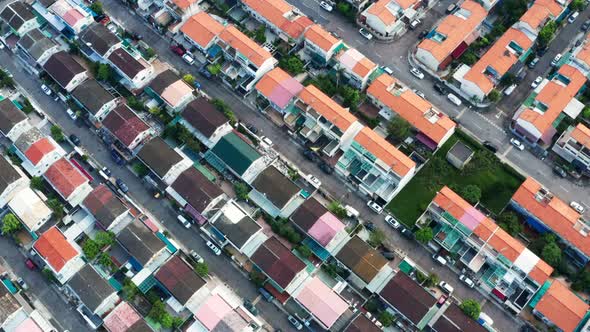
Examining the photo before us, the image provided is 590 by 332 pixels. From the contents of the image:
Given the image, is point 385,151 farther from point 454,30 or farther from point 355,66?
point 454,30

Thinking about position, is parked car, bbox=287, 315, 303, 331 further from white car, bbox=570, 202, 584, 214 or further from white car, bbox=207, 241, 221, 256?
white car, bbox=570, 202, 584, 214

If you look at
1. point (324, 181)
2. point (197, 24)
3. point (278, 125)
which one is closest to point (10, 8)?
point (197, 24)

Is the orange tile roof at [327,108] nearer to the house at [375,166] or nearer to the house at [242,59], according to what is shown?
the house at [375,166]

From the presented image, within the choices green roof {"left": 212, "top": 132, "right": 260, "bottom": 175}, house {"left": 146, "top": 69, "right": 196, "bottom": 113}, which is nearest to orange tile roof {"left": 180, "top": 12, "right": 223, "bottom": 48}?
house {"left": 146, "top": 69, "right": 196, "bottom": 113}

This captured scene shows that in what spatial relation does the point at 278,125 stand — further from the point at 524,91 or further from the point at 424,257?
the point at 524,91

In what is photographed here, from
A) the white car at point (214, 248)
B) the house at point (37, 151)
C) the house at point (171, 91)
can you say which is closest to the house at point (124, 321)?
the white car at point (214, 248)

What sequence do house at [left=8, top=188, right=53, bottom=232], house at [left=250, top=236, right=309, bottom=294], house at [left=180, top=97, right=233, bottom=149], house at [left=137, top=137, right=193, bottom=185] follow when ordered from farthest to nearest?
house at [left=180, top=97, right=233, bottom=149], house at [left=137, top=137, right=193, bottom=185], house at [left=8, top=188, right=53, bottom=232], house at [left=250, top=236, right=309, bottom=294]
